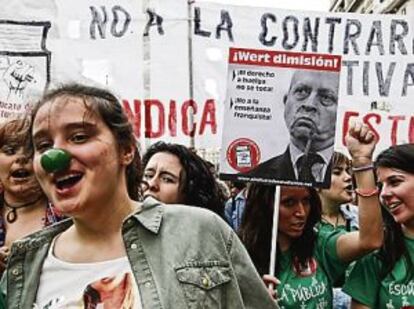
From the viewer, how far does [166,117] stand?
169 inches

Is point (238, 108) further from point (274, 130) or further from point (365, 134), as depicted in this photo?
point (365, 134)

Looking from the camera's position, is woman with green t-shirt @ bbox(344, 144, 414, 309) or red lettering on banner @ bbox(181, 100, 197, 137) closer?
woman with green t-shirt @ bbox(344, 144, 414, 309)

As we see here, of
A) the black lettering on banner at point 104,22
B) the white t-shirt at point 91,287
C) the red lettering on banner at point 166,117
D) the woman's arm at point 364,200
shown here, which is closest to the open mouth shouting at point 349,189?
the red lettering on banner at point 166,117

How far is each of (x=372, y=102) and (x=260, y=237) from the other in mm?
1809

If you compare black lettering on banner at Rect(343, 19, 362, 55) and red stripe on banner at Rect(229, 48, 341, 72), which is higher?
black lettering on banner at Rect(343, 19, 362, 55)

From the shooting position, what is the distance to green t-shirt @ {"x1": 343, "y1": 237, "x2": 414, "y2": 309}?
281cm

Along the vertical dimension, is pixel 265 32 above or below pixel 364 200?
above

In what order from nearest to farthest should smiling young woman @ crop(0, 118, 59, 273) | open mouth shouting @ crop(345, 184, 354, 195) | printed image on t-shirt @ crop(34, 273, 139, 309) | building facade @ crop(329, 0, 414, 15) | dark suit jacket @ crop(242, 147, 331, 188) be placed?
printed image on t-shirt @ crop(34, 273, 139, 309) < smiling young woman @ crop(0, 118, 59, 273) < dark suit jacket @ crop(242, 147, 331, 188) < open mouth shouting @ crop(345, 184, 354, 195) < building facade @ crop(329, 0, 414, 15)

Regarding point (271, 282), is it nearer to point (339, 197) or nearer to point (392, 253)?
point (392, 253)

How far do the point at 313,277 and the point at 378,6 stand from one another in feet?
91.8

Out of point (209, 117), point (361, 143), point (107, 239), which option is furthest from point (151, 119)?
point (107, 239)

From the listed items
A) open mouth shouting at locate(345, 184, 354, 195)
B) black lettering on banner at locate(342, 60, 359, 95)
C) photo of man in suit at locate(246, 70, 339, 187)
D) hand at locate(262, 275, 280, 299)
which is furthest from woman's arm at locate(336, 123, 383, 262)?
black lettering on banner at locate(342, 60, 359, 95)

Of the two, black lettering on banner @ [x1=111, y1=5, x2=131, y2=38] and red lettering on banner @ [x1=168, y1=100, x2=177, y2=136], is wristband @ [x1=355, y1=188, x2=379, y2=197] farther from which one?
black lettering on banner @ [x1=111, y1=5, x2=131, y2=38]

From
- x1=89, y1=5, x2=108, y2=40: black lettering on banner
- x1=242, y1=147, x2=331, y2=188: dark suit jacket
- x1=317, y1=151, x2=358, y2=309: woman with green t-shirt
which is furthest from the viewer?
x1=89, y1=5, x2=108, y2=40: black lettering on banner
